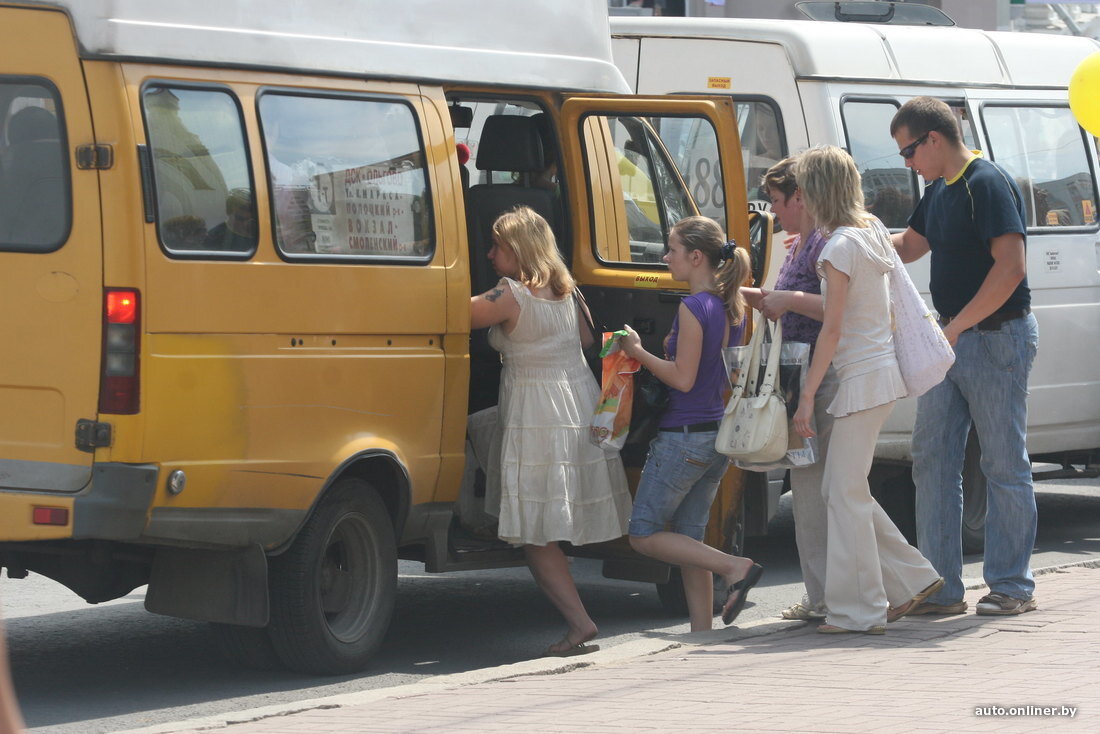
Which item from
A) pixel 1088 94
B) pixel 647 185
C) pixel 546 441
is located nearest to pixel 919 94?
pixel 1088 94

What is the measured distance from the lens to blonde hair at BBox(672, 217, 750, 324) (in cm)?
696

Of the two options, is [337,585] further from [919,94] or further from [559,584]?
[919,94]

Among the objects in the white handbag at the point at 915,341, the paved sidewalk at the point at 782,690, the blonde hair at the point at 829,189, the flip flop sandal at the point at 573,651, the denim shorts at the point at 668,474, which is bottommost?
the flip flop sandal at the point at 573,651

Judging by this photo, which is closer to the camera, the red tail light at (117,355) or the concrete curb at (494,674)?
the concrete curb at (494,674)

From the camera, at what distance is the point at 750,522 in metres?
8.31

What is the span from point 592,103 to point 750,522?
83.8 inches

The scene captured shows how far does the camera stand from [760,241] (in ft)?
28.5

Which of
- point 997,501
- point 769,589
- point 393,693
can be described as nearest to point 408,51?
point 393,693

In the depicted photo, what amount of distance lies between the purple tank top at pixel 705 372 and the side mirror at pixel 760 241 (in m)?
1.42

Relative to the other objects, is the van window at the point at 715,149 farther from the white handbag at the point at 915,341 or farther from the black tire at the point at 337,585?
the black tire at the point at 337,585

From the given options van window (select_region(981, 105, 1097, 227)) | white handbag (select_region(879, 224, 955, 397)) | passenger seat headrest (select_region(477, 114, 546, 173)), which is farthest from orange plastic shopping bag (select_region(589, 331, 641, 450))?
van window (select_region(981, 105, 1097, 227))

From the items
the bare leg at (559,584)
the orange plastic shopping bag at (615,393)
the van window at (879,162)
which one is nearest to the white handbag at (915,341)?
the orange plastic shopping bag at (615,393)

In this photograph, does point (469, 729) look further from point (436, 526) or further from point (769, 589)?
point (769, 589)

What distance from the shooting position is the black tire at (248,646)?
664cm
